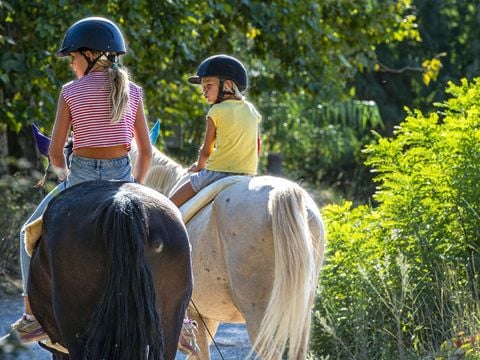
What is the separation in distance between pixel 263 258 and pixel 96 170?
1.34 metres

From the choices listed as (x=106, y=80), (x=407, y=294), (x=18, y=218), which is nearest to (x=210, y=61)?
(x=106, y=80)

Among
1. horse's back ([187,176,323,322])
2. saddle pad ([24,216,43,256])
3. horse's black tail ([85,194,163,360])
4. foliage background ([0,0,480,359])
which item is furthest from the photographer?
foliage background ([0,0,480,359])

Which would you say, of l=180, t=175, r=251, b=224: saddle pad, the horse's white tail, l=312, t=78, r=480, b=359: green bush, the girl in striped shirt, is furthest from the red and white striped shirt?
l=312, t=78, r=480, b=359: green bush

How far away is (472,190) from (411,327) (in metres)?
1.13

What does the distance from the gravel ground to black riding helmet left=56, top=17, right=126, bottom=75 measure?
3642 millimetres

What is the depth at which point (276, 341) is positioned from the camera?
614cm

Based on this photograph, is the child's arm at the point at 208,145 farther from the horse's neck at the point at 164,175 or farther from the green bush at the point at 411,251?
the green bush at the point at 411,251

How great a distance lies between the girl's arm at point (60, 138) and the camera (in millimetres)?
5438

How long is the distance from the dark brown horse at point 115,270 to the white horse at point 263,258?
4.53 feet

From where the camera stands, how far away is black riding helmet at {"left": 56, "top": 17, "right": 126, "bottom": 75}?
5.50 m

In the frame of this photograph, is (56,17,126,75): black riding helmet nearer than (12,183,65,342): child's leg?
No

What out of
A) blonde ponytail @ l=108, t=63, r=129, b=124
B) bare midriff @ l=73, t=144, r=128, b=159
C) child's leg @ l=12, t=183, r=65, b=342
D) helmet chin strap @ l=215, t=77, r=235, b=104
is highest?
blonde ponytail @ l=108, t=63, r=129, b=124

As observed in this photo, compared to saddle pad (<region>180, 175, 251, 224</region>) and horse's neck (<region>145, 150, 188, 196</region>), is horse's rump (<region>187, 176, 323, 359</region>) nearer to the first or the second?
saddle pad (<region>180, 175, 251, 224</region>)

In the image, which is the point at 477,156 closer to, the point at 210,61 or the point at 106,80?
the point at 210,61
